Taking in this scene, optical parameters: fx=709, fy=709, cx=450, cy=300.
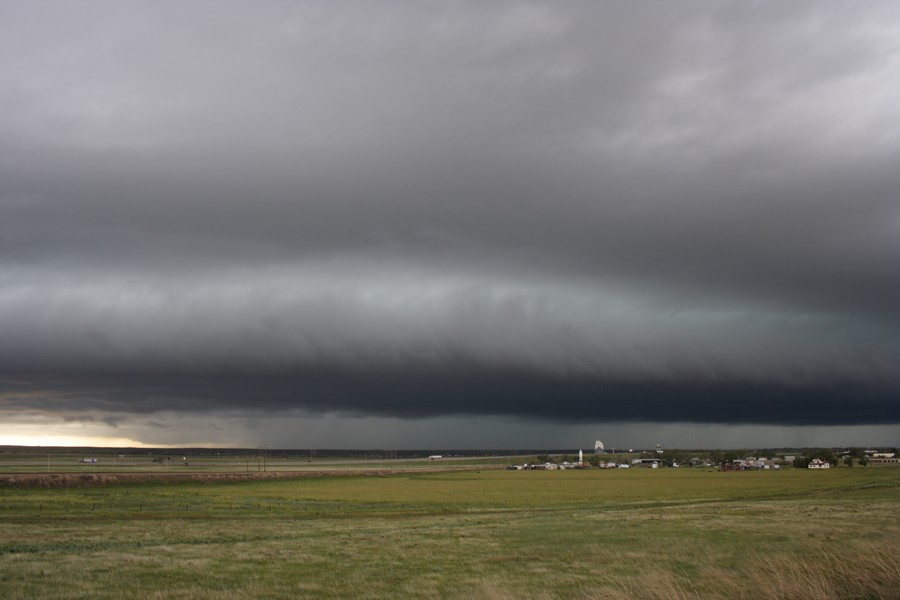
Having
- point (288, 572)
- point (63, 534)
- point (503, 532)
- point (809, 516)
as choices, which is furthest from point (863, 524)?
point (63, 534)

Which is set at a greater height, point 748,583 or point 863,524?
point 748,583

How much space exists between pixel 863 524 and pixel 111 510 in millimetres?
59704

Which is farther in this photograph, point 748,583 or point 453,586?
point 453,586

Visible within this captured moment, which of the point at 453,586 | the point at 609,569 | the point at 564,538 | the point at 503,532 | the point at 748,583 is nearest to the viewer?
the point at 748,583

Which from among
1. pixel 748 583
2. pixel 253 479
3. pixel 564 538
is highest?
pixel 748 583

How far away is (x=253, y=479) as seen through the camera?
438 ft

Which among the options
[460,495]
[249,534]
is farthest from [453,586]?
[460,495]

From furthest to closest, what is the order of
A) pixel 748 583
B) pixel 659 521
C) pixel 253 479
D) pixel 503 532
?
pixel 253 479, pixel 659 521, pixel 503 532, pixel 748 583

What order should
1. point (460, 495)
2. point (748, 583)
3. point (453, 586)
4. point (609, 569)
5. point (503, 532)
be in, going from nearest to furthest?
1. point (748, 583)
2. point (453, 586)
3. point (609, 569)
4. point (503, 532)
5. point (460, 495)

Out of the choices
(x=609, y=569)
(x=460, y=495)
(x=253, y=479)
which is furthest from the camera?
(x=253, y=479)

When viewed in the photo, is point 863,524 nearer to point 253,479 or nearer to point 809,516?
point 809,516

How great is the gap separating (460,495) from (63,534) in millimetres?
57858

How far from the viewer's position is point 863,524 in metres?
40.3

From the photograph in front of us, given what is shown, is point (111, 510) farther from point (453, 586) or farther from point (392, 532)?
point (453, 586)
